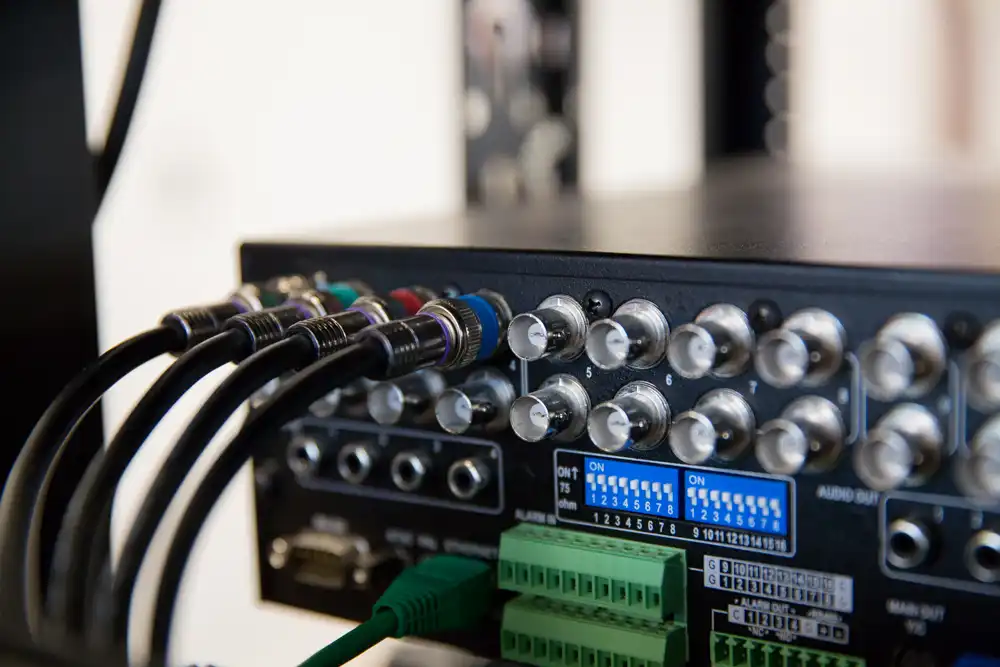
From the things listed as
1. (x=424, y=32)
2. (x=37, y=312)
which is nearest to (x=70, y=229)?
(x=37, y=312)

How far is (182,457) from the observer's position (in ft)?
1.50

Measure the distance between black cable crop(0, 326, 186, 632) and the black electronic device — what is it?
0.41 feet

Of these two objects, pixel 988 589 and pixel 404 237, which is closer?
pixel 988 589

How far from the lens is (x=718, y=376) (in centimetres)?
51

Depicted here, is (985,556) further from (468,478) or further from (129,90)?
(129,90)

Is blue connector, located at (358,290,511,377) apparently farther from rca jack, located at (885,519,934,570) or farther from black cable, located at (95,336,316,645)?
rca jack, located at (885,519,934,570)

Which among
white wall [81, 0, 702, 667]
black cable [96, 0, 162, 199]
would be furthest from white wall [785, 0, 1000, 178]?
black cable [96, 0, 162, 199]

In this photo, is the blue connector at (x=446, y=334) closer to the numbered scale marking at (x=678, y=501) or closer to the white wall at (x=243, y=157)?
the numbered scale marking at (x=678, y=501)

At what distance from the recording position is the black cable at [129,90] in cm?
75

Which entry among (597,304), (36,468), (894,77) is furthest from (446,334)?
(894,77)

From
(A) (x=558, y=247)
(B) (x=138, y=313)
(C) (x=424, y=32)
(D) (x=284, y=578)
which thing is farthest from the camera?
(C) (x=424, y=32)

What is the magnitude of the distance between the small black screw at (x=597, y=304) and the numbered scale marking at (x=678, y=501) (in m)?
0.07

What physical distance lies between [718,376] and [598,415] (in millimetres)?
57

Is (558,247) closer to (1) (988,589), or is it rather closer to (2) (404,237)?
(2) (404,237)
